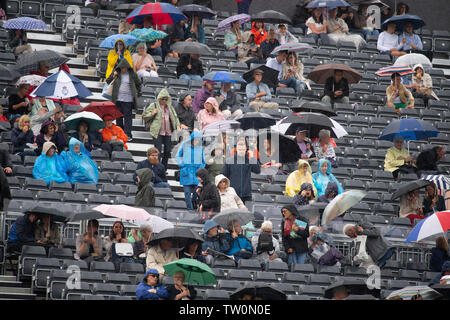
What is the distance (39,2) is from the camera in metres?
24.2

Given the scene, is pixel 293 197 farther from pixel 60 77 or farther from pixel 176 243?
pixel 60 77

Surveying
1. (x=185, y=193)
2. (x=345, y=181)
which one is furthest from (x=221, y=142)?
(x=345, y=181)

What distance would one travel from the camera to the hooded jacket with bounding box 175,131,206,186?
747 inches

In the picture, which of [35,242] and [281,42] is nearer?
[35,242]

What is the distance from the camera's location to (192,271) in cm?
1611

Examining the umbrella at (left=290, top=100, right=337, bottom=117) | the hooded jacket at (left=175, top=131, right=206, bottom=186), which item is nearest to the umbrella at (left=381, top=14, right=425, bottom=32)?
the umbrella at (left=290, top=100, right=337, bottom=117)

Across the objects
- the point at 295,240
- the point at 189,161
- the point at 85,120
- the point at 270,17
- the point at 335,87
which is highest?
the point at 270,17

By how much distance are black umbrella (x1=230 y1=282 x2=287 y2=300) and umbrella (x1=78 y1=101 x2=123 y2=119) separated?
5509 millimetres

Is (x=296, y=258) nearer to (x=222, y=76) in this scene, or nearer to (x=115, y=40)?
(x=222, y=76)

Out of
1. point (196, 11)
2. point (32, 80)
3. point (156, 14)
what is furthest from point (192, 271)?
point (196, 11)

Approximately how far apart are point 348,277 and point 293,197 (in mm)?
1828

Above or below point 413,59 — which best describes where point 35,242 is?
below

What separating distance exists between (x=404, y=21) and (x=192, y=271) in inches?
429

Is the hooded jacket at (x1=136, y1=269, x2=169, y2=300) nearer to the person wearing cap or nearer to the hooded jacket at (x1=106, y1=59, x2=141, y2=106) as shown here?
the hooded jacket at (x1=106, y1=59, x2=141, y2=106)
